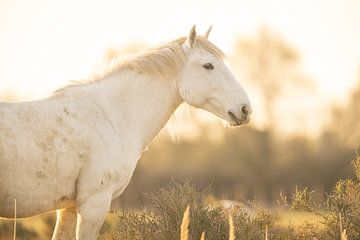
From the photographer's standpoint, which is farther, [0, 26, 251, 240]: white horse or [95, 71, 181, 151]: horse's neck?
[95, 71, 181, 151]: horse's neck

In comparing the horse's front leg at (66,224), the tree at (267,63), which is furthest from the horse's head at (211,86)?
the tree at (267,63)

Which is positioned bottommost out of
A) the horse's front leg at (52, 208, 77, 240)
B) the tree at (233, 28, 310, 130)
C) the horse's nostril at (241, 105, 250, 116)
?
the horse's front leg at (52, 208, 77, 240)

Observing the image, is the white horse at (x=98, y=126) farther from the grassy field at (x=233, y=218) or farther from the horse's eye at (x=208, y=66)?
the grassy field at (x=233, y=218)

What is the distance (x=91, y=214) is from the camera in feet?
18.4

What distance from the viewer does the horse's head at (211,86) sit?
247 inches

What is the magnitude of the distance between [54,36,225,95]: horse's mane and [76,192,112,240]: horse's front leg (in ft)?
4.35

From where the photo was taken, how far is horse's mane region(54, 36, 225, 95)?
21.0 ft

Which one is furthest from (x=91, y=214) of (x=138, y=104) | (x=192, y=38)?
(x=192, y=38)

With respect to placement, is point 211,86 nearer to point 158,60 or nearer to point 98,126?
point 158,60

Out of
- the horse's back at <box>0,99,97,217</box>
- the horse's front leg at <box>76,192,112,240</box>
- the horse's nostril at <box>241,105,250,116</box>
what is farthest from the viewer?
the horse's nostril at <box>241,105,250,116</box>

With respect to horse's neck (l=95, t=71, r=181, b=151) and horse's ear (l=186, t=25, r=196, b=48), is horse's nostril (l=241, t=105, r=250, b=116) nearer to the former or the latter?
horse's neck (l=95, t=71, r=181, b=151)

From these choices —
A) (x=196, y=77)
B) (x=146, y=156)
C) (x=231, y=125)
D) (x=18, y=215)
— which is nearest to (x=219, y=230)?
(x=231, y=125)

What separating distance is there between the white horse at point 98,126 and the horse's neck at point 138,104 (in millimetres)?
10

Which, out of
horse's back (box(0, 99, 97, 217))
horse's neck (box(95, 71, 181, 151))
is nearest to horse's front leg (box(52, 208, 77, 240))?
horse's back (box(0, 99, 97, 217))
